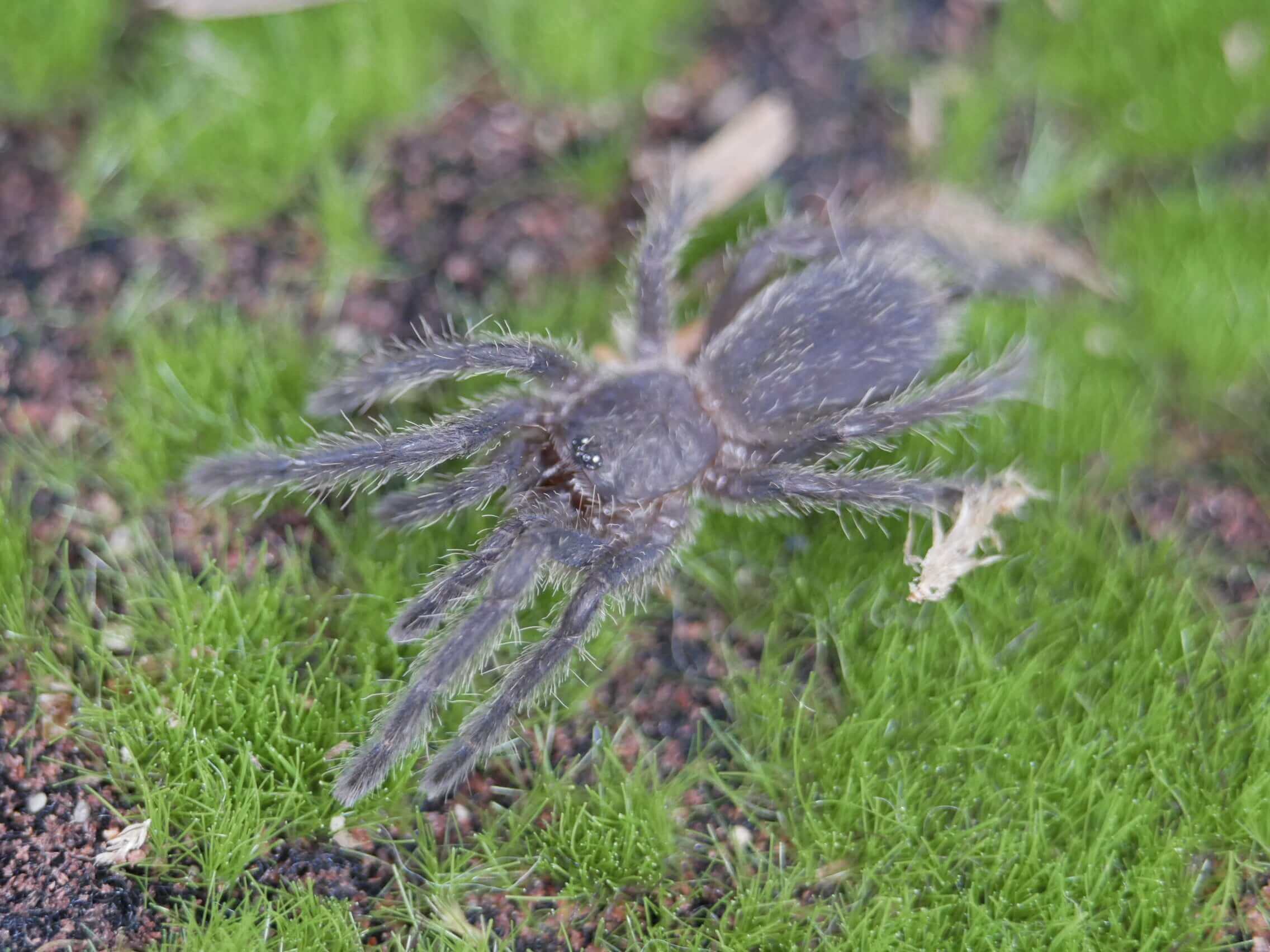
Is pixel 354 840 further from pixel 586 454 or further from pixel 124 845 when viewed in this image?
pixel 586 454

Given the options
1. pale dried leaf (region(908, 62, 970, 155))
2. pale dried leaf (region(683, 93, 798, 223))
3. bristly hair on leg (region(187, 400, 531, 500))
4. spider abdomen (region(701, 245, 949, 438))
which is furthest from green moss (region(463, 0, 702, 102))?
bristly hair on leg (region(187, 400, 531, 500))

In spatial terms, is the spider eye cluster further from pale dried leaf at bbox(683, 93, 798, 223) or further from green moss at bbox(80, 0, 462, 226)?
green moss at bbox(80, 0, 462, 226)

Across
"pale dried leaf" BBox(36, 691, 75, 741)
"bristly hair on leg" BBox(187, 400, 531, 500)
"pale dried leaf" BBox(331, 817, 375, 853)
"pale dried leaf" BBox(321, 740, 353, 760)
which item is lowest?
"pale dried leaf" BBox(331, 817, 375, 853)

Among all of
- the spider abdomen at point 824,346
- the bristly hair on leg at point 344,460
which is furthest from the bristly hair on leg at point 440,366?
the spider abdomen at point 824,346

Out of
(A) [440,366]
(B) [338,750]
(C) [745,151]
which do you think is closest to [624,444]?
(A) [440,366]

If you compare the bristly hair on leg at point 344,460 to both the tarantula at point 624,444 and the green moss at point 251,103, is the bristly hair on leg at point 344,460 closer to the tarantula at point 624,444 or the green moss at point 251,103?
the tarantula at point 624,444

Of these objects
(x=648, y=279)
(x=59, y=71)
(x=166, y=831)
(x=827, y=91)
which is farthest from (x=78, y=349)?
(x=827, y=91)

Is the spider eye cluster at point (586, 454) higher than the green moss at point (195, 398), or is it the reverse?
the green moss at point (195, 398)
